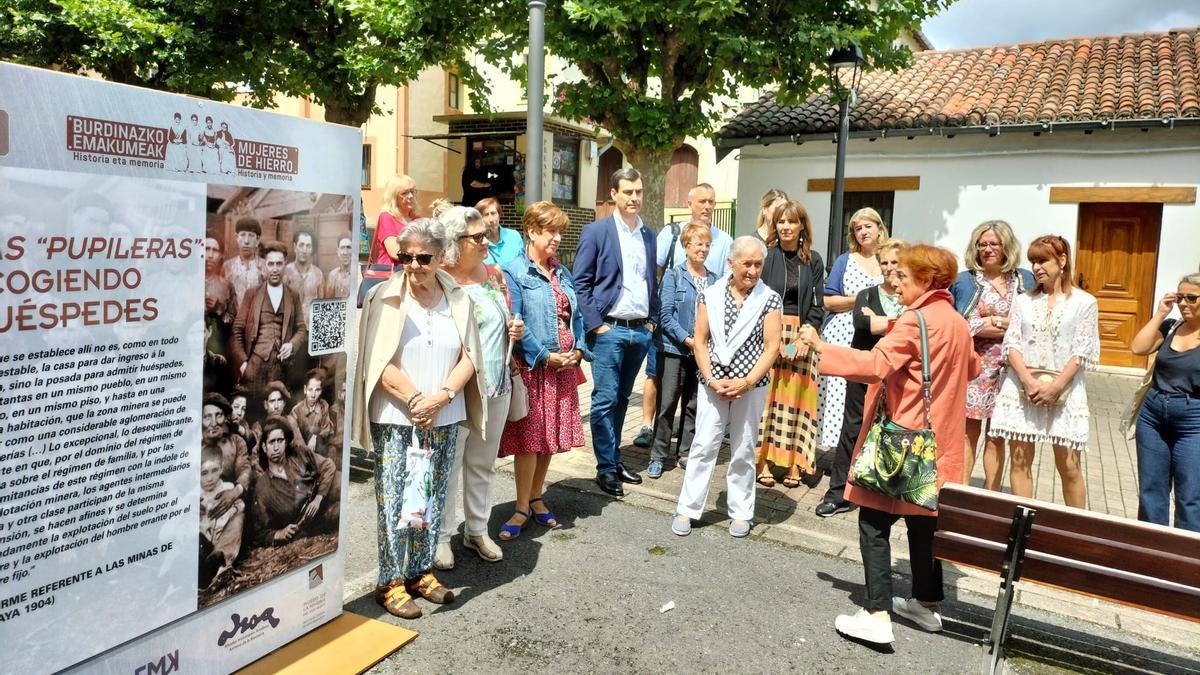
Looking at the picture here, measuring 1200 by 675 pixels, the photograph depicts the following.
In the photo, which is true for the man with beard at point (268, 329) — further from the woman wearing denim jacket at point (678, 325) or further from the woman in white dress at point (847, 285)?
the woman in white dress at point (847, 285)

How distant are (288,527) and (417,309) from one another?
106 cm

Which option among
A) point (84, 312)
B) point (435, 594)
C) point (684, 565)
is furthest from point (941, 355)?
point (84, 312)

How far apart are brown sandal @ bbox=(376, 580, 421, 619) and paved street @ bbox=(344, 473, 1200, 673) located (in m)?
0.05

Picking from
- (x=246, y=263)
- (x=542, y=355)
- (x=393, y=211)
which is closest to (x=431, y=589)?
(x=542, y=355)

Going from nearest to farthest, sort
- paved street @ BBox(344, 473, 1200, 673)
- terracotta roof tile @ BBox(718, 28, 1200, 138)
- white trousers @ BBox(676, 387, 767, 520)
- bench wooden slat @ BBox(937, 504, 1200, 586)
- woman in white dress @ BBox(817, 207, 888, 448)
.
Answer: bench wooden slat @ BBox(937, 504, 1200, 586), paved street @ BBox(344, 473, 1200, 673), white trousers @ BBox(676, 387, 767, 520), woman in white dress @ BBox(817, 207, 888, 448), terracotta roof tile @ BBox(718, 28, 1200, 138)

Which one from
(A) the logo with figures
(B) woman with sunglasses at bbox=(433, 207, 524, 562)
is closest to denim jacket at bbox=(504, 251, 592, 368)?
(B) woman with sunglasses at bbox=(433, 207, 524, 562)

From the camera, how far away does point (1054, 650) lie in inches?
148

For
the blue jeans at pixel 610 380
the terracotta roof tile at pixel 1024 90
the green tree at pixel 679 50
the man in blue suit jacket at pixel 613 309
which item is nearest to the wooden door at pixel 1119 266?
the terracotta roof tile at pixel 1024 90

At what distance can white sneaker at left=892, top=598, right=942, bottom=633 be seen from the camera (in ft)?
12.7

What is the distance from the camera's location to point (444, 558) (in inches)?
169

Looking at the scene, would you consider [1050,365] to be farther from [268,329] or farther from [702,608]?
[268,329]

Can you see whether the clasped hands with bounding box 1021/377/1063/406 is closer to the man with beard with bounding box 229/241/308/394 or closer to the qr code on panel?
the qr code on panel

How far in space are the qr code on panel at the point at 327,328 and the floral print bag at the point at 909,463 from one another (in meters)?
2.34

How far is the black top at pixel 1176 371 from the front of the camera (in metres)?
4.27
